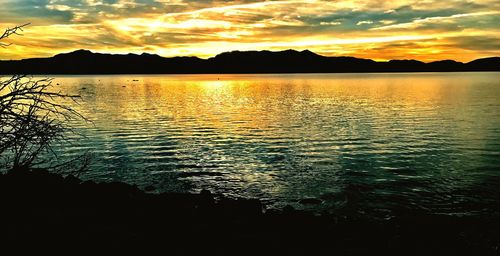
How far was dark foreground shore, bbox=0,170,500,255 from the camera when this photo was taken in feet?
40.7

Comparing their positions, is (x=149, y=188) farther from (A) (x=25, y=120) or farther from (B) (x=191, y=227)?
(A) (x=25, y=120)

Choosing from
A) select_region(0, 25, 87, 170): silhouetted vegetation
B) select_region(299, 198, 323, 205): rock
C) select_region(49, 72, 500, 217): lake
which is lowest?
select_region(299, 198, 323, 205): rock

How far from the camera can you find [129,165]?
99.0 feet

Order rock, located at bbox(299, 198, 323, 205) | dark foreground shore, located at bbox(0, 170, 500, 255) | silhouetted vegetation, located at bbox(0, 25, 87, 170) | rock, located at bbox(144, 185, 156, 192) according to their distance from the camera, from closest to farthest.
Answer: silhouetted vegetation, located at bbox(0, 25, 87, 170), dark foreground shore, located at bbox(0, 170, 500, 255), rock, located at bbox(299, 198, 323, 205), rock, located at bbox(144, 185, 156, 192)

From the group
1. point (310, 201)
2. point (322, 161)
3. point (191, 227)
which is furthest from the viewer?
point (322, 161)

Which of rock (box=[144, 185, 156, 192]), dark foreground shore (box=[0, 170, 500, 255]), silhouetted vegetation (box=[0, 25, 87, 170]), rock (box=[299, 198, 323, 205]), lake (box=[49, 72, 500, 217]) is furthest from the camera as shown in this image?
rock (box=[144, 185, 156, 192])

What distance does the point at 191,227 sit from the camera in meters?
15.0

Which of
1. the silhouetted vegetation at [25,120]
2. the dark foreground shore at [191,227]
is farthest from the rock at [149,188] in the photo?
the silhouetted vegetation at [25,120]

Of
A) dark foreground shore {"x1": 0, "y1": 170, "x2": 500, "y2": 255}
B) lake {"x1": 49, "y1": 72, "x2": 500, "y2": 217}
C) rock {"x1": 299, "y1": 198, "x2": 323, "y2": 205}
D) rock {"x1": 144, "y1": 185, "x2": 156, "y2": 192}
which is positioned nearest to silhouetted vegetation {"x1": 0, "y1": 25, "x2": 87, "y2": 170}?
dark foreground shore {"x1": 0, "y1": 170, "x2": 500, "y2": 255}

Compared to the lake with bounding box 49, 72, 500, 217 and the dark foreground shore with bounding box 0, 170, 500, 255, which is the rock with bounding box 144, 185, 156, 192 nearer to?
the lake with bounding box 49, 72, 500, 217

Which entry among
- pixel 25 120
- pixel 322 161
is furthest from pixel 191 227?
pixel 322 161

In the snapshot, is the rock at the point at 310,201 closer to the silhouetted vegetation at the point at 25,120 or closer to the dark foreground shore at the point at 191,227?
the dark foreground shore at the point at 191,227

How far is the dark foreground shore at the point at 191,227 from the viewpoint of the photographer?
1241cm

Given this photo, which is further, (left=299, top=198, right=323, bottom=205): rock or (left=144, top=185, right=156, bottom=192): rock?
→ (left=144, top=185, right=156, bottom=192): rock
